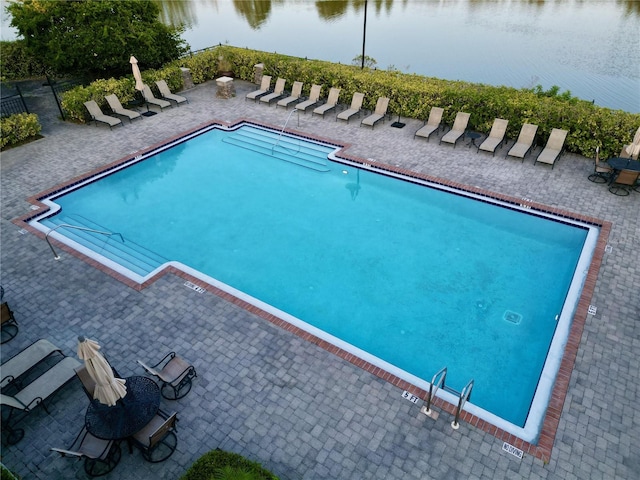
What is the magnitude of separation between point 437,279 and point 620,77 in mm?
21932

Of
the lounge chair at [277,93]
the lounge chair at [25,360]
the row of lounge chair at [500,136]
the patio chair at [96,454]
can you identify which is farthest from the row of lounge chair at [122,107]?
the patio chair at [96,454]

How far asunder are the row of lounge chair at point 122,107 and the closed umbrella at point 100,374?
1372 cm

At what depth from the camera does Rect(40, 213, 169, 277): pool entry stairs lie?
36.5 ft

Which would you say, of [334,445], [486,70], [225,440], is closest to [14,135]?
[225,440]

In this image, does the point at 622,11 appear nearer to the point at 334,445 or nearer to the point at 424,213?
the point at 424,213

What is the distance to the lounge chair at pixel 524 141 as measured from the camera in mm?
14258

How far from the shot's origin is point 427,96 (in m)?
16.7

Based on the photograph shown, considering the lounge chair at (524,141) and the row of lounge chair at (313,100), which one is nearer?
the lounge chair at (524,141)

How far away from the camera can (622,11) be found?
38281 millimetres

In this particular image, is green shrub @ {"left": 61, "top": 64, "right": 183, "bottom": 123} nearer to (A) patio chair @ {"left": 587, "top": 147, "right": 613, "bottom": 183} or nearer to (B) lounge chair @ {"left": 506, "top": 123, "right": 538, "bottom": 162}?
(B) lounge chair @ {"left": 506, "top": 123, "right": 538, "bottom": 162}

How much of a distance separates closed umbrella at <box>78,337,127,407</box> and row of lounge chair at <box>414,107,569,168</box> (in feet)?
42.5

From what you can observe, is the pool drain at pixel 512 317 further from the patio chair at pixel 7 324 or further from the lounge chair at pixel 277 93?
the lounge chair at pixel 277 93

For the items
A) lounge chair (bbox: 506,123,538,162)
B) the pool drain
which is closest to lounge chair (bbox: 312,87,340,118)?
lounge chair (bbox: 506,123,538,162)

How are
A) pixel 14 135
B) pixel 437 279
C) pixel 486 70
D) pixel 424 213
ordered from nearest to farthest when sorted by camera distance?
1. pixel 437 279
2. pixel 424 213
3. pixel 14 135
4. pixel 486 70
